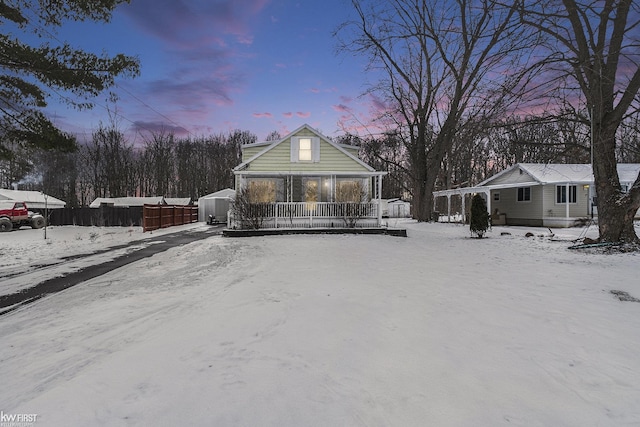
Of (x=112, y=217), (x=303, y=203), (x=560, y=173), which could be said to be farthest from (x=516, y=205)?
(x=112, y=217)

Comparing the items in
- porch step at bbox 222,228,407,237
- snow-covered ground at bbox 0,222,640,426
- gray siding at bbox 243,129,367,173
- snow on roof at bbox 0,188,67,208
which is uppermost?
gray siding at bbox 243,129,367,173

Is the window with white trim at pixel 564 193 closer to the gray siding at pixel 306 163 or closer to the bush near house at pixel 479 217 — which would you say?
the bush near house at pixel 479 217

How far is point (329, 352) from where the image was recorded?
9.71ft

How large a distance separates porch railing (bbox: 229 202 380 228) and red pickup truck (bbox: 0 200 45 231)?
58.1ft

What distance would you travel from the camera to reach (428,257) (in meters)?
8.39

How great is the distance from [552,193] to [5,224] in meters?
35.0

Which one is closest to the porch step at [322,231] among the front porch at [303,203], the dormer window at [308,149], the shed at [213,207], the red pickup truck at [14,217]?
the front porch at [303,203]

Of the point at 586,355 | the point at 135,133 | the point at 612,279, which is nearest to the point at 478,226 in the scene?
the point at 612,279

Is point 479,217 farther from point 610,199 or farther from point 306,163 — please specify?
point 306,163

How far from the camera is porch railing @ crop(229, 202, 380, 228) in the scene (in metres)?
14.7

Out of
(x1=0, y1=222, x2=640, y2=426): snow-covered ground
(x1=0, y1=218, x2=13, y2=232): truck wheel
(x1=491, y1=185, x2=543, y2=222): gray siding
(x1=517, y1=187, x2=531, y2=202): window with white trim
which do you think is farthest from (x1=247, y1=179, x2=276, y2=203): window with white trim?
(x1=0, y1=218, x2=13, y2=232): truck wheel

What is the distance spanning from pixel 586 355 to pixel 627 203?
879 centimetres

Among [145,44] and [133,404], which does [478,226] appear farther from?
[145,44]

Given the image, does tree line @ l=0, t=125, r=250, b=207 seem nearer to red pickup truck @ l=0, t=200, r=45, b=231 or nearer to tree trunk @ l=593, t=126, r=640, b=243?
red pickup truck @ l=0, t=200, r=45, b=231
